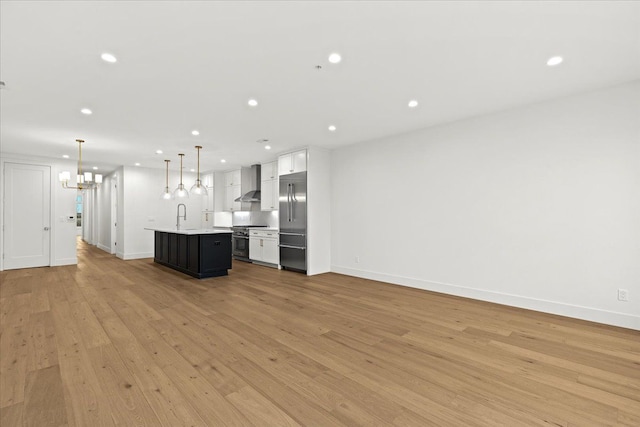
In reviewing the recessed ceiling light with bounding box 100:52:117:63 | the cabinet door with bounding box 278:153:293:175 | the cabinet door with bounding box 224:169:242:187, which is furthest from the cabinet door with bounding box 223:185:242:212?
the recessed ceiling light with bounding box 100:52:117:63

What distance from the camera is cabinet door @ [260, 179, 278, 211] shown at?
734 cm

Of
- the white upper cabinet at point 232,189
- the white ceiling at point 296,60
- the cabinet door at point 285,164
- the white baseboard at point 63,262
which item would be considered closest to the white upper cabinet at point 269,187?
the cabinet door at point 285,164

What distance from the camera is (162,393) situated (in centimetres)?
208

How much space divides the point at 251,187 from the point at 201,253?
300cm

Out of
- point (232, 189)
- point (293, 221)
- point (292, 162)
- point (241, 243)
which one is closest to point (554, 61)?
point (292, 162)

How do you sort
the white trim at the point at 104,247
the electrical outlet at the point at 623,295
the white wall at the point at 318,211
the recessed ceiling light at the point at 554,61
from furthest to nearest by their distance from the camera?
the white trim at the point at 104,247 < the white wall at the point at 318,211 < the electrical outlet at the point at 623,295 < the recessed ceiling light at the point at 554,61

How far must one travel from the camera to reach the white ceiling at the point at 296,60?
7.08 ft

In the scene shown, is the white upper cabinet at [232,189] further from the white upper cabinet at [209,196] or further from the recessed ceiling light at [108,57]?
the recessed ceiling light at [108,57]

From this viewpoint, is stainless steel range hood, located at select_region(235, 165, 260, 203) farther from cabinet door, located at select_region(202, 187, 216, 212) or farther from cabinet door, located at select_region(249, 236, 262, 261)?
cabinet door, located at select_region(202, 187, 216, 212)

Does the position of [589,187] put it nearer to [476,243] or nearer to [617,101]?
[617,101]

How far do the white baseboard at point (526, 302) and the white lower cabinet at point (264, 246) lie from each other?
8.26 feet

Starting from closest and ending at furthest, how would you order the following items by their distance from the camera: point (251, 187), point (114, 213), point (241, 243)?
point (241, 243)
point (251, 187)
point (114, 213)

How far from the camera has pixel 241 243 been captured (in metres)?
8.20

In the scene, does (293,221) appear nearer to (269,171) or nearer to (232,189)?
(269,171)
